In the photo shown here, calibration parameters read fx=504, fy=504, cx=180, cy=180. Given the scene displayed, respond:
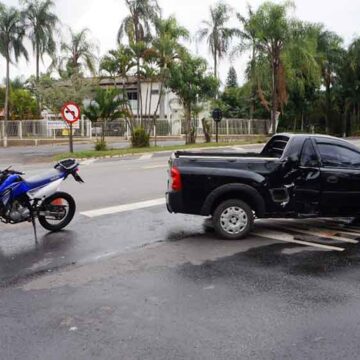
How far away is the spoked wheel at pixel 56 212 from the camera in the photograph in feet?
24.9

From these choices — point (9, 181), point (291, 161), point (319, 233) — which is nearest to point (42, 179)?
point (9, 181)

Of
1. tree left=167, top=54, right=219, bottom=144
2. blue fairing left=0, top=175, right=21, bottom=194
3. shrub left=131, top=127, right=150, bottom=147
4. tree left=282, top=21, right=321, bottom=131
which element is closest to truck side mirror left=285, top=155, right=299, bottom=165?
blue fairing left=0, top=175, right=21, bottom=194

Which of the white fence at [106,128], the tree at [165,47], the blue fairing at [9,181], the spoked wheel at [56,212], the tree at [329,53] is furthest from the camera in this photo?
the tree at [329,53]

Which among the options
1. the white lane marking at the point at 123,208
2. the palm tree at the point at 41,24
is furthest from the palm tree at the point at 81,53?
the white lane marking at the point at 123,208

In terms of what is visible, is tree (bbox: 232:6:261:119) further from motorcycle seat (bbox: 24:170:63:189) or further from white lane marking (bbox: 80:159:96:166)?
motorcycle seat (bbox: 24:170:63:189)

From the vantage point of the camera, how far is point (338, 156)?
7.48 meters

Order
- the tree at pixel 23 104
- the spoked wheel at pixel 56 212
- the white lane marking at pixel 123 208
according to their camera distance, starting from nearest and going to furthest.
Answer: the spoked wheel at pixel 56 212 < the white lane marking at pixel 123 208 < the tree at pixel 23 104

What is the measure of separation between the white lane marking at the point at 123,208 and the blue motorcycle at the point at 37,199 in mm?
1167

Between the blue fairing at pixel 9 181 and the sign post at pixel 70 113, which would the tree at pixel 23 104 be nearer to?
the sign post at pixel 70 113

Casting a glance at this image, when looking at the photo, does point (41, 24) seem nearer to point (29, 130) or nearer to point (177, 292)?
point (29, 130)

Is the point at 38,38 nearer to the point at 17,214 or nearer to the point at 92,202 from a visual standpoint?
the point at 92,202

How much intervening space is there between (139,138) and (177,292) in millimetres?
23742

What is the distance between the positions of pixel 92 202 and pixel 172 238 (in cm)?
339

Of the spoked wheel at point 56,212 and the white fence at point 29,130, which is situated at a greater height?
the white fence at point 29,130
